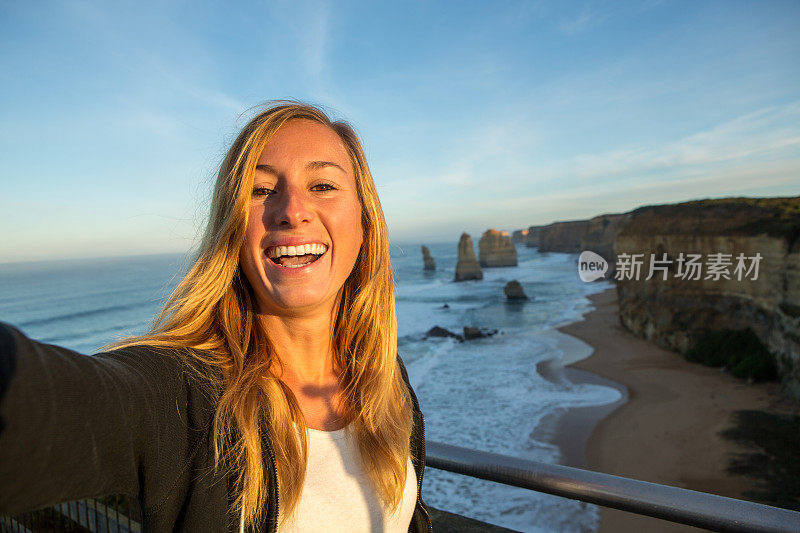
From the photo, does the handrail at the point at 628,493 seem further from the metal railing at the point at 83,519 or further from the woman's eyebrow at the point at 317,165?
the metal railing at the point at 83,519

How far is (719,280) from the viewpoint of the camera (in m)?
21.2

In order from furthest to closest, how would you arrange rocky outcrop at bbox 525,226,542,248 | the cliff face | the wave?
rocky outcrop at bbox 525,226,542,248, the wave, the cliff face

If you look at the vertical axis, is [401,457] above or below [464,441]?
above

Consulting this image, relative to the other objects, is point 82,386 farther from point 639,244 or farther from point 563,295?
point 563,295

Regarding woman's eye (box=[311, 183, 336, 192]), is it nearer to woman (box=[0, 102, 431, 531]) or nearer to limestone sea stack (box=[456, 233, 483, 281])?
woman (box=[0, 102, 431, 531])

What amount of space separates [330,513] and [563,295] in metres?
46.6

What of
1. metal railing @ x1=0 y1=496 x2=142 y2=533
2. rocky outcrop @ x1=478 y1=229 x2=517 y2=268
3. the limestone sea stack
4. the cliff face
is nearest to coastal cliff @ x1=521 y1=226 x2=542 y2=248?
rocky outcrop @ x1=478 y1=229 x2=517 y2=268

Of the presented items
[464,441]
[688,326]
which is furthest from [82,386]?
[688,326]

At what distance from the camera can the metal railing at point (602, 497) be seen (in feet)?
4.51

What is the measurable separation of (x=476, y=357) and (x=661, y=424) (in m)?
10.2

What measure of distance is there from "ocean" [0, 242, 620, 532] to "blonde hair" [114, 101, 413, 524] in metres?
0.29

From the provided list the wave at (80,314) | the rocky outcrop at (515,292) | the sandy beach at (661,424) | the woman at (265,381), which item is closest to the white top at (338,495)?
the woman at (265,381)

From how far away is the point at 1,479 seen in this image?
2.17 feet

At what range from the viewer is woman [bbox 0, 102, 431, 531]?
847mm
